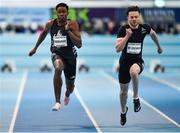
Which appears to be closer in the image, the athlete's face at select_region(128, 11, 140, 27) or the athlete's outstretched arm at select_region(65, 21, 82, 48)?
the athlete's face at select_region(128, 11, 140, 27)

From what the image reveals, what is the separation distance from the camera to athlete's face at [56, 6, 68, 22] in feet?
34.3

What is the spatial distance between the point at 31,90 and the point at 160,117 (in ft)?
20.2

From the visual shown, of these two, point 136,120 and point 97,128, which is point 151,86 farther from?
point 97,128

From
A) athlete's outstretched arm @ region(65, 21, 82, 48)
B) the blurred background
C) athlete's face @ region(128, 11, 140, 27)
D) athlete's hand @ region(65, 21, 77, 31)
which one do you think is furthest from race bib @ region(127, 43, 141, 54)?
the blurred background

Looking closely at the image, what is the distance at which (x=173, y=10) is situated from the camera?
2558 cm

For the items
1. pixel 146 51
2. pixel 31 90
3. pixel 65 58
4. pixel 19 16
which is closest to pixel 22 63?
pixel 19 16

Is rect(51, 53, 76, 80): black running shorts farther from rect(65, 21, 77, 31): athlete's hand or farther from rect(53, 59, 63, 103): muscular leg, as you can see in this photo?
rect(65, 21, 77, 31): athlete's hand

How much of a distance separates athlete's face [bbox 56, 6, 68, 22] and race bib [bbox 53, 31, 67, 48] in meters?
0.28

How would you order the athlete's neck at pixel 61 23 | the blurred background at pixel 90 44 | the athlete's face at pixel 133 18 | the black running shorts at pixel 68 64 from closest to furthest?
1. the athlete's face at pixel 133 18
2. the athlete's neck at pixel 61 23
3. the black running shorts at pixel 68 64
4. the blurred background at pixel 90 44

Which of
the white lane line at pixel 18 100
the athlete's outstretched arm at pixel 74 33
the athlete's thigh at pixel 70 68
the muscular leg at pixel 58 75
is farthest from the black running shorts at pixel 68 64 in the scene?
the white lane line at pixel 18 100

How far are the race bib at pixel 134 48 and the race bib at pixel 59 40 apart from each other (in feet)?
3.33

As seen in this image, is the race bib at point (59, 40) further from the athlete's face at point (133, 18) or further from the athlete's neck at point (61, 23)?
the athlete's face at point (133, 18)

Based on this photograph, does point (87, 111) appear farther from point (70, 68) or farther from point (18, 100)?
point (70, 68)

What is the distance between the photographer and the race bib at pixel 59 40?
35.6 feet
